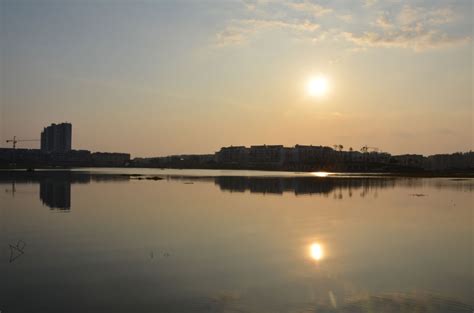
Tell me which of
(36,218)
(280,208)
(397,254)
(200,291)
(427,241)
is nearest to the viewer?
Result: (200,291)

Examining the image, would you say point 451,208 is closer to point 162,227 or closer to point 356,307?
point 162,227

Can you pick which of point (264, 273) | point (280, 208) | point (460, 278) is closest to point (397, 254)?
point (460, 278)

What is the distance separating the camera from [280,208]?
37188 millimetres

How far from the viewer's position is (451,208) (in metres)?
39.2

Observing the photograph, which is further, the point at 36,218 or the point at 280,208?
the point at 280,208

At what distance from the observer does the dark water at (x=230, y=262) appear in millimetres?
12336

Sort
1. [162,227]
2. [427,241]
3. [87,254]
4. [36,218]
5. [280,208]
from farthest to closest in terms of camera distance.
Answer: [280,208] < [36,218] < [162,227] < [427,241] < [87,254]

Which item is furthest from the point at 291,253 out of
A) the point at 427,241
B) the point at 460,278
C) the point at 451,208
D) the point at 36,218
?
the point at 451,208

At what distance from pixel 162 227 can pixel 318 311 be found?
1543 cm

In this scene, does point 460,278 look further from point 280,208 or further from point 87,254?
point 280,208

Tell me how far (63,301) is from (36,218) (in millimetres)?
17642

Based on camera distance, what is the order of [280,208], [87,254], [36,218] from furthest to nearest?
[280,208] → [36,218] → [87,254]

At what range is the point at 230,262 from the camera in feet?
56.3

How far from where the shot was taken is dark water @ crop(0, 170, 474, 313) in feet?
40.5
